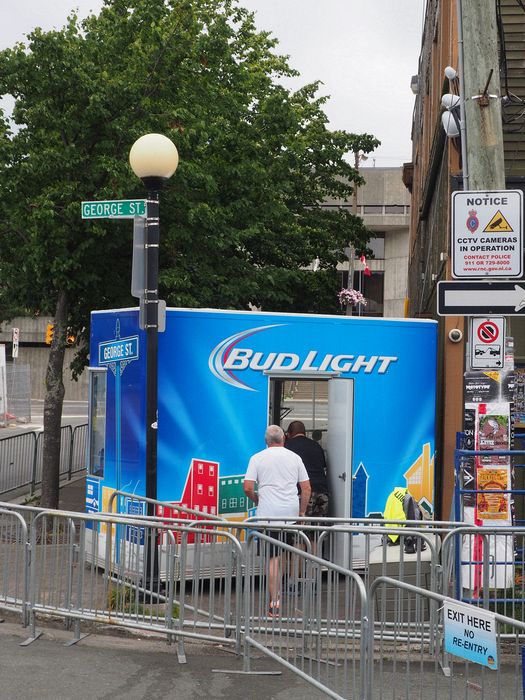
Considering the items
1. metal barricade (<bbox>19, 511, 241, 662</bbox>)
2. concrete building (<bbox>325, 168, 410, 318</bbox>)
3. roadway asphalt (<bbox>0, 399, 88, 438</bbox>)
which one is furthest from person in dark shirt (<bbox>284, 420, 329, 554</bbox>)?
concrete building (<bbox>325, 168, 410, 318</bbox>)

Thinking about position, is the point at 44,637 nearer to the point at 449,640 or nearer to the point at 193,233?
the point at 449,640

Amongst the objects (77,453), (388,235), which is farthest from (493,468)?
(388,235)

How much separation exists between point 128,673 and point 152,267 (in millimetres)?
3896

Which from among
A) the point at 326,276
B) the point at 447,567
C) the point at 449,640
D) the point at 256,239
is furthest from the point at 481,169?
the point at 326,276

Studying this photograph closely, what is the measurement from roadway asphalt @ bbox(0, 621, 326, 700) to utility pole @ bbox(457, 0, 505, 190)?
4.08m

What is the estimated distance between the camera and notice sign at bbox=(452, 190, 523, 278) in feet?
26.1

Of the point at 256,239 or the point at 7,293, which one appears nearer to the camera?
the point at 7,293

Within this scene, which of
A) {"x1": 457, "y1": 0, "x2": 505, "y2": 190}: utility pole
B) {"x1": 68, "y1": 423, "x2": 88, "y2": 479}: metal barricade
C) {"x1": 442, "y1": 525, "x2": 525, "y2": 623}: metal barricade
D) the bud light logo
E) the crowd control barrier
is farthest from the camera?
{"x1": 68, "y1": 423, "x2": 88, "y2": 479}: metal barricade

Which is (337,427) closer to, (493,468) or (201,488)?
(201,488)

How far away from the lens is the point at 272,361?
438 inches

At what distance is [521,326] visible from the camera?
479 inches

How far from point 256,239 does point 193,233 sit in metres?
5.55

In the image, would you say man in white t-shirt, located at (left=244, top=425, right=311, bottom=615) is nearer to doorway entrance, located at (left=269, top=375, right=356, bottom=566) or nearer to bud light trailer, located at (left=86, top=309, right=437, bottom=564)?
doorway entrance, located at (left=269, top=375, right=356, bottom=566)

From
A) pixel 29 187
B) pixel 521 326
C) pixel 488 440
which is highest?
pixel 29 187
